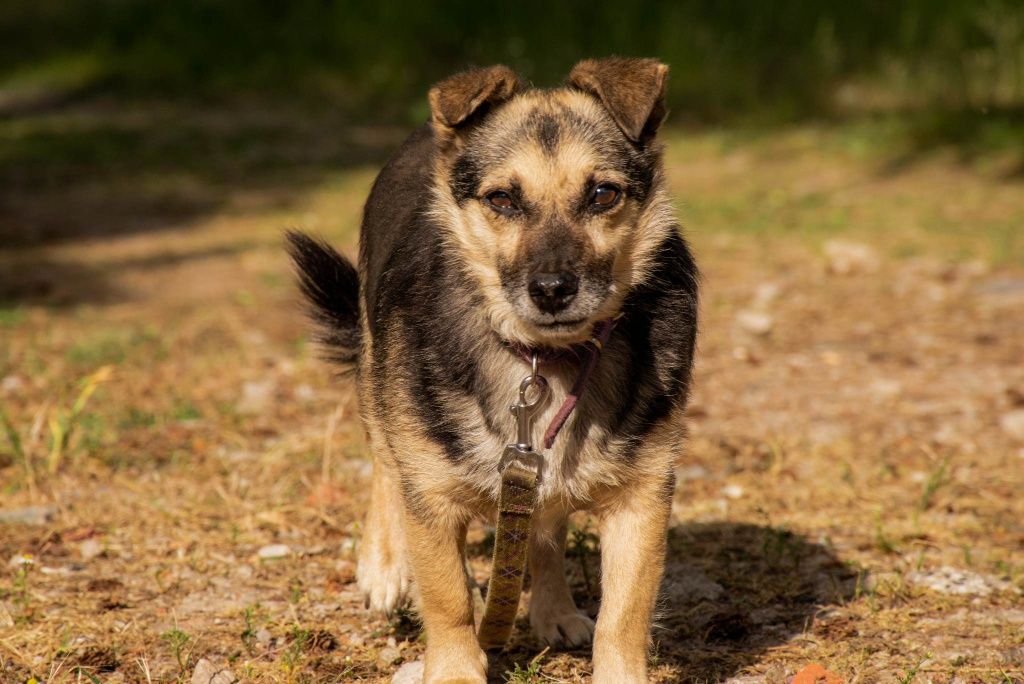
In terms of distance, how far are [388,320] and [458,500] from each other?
1.94 ft

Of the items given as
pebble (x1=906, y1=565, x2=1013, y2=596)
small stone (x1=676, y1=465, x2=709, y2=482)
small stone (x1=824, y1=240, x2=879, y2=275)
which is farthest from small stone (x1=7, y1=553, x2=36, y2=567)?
small stone (x1=824, y1=240, x2=879, y2=275)

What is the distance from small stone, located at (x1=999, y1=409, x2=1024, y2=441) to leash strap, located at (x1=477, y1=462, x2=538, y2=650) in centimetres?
296

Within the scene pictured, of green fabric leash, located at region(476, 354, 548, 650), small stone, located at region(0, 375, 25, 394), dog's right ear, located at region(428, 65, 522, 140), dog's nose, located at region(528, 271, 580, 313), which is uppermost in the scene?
dog's right ear, located at region(428, 65, 522, 140)

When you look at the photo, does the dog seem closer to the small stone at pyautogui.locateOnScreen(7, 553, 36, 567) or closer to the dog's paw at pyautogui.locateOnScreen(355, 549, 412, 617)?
the dog's paw at pyautogui.locateOnScreen(355, 549, 412, 617)

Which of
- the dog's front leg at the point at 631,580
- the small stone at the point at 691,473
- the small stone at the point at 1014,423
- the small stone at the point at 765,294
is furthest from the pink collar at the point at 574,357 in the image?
the small stone at the point at 765,294

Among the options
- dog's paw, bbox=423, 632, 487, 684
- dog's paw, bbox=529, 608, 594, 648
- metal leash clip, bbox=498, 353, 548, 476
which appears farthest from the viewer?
dog's paw, bbox=529, 608, 594, 648

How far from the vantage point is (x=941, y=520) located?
4.63 meters

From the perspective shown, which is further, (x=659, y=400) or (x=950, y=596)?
(x=950, y=596)

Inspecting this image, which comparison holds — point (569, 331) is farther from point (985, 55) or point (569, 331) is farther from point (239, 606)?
point (985, 55)

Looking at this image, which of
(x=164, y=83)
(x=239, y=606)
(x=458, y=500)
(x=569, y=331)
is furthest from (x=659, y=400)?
(x=164, y=83)

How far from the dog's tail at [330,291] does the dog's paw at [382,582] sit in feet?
2.53

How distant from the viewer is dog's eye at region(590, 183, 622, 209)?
333 centimetres

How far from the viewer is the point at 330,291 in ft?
14.7

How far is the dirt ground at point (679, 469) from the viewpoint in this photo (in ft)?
12.1
